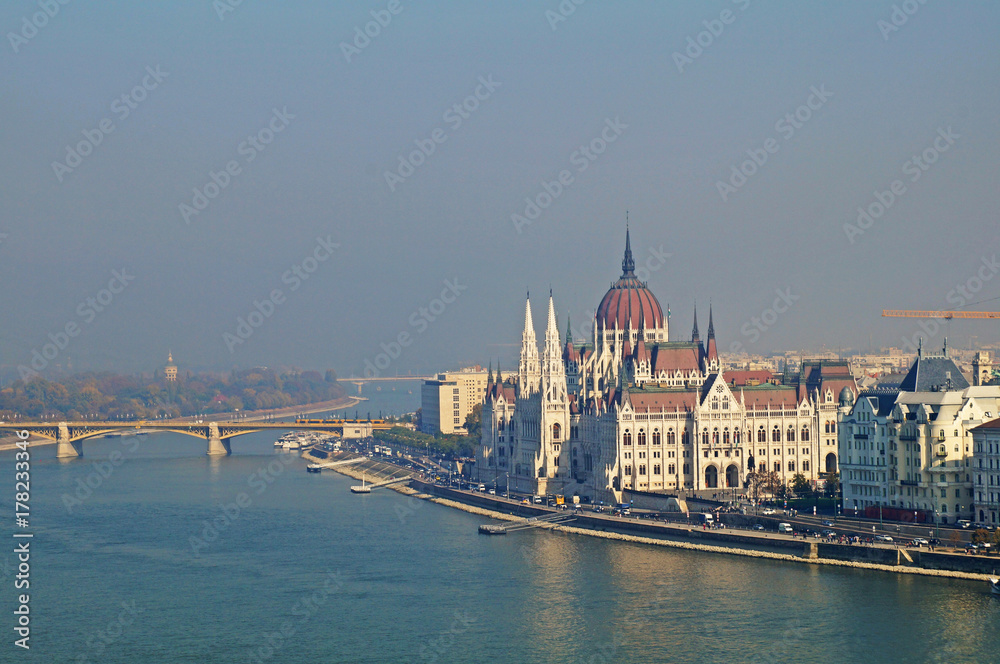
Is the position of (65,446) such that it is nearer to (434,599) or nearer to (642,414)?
(642,414)

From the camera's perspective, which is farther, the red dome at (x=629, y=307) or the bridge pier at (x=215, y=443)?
the bridge pier at (x=215, y=443)

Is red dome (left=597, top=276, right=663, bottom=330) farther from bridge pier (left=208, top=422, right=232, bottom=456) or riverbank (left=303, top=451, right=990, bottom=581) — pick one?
bridge pier (left=208, top=422, right=232, bottom=456)

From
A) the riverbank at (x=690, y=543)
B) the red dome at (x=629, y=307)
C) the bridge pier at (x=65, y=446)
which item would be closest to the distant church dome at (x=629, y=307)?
the red dome at (x=629, y=307)

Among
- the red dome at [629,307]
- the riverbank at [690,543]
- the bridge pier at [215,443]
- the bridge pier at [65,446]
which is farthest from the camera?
the bridge pier at [215,443]

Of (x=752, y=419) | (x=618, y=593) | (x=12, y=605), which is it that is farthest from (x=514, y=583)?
(x=752, y=419)

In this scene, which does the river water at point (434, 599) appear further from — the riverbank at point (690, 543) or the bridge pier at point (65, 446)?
the bridge pier at point (65, 446)

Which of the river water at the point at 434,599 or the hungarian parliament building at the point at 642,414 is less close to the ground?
the hungarian parliament building at the point at 642,414

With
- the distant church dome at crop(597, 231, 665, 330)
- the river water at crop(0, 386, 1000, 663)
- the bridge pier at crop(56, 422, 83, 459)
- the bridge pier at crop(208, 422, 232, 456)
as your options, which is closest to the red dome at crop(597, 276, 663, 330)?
the distant church dome at crop(597, 231, 665, 330)

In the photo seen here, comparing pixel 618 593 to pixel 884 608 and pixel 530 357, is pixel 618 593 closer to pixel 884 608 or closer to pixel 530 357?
pixel 884 608
